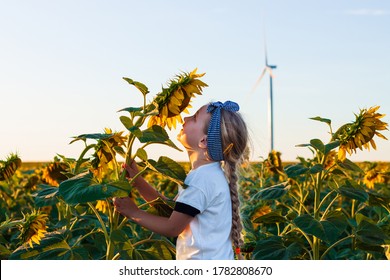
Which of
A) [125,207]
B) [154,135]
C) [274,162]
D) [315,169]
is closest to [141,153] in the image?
[154,135]

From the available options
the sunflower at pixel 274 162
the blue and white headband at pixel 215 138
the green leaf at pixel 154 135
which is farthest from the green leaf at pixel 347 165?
the sunflower at pixel 274 162

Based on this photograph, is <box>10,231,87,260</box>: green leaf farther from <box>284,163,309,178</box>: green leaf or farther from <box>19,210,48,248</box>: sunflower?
<box>284,163,309,178</box>: green leaf

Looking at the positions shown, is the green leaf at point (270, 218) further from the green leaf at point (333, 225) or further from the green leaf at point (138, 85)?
the green leaf at point (138, 85)

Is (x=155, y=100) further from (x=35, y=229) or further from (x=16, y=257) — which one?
(x=16, y=257)

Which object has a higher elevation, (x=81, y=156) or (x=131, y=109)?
(x=131, y=109)

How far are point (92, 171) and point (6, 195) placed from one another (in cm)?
349

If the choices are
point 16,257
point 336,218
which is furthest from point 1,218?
point 336,218

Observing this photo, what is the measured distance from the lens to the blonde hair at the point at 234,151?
127 inches

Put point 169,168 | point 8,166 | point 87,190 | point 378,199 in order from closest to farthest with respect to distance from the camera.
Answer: point 87,190 → point 169,168 → point 8,166 → point 378,199

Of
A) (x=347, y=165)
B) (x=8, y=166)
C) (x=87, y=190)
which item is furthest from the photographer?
(x=8, y=166)

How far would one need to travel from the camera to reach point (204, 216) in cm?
302

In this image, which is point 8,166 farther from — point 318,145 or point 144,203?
point 318,145

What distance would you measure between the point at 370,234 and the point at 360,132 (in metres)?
0.63

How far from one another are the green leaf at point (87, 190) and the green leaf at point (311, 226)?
1.36 metres
